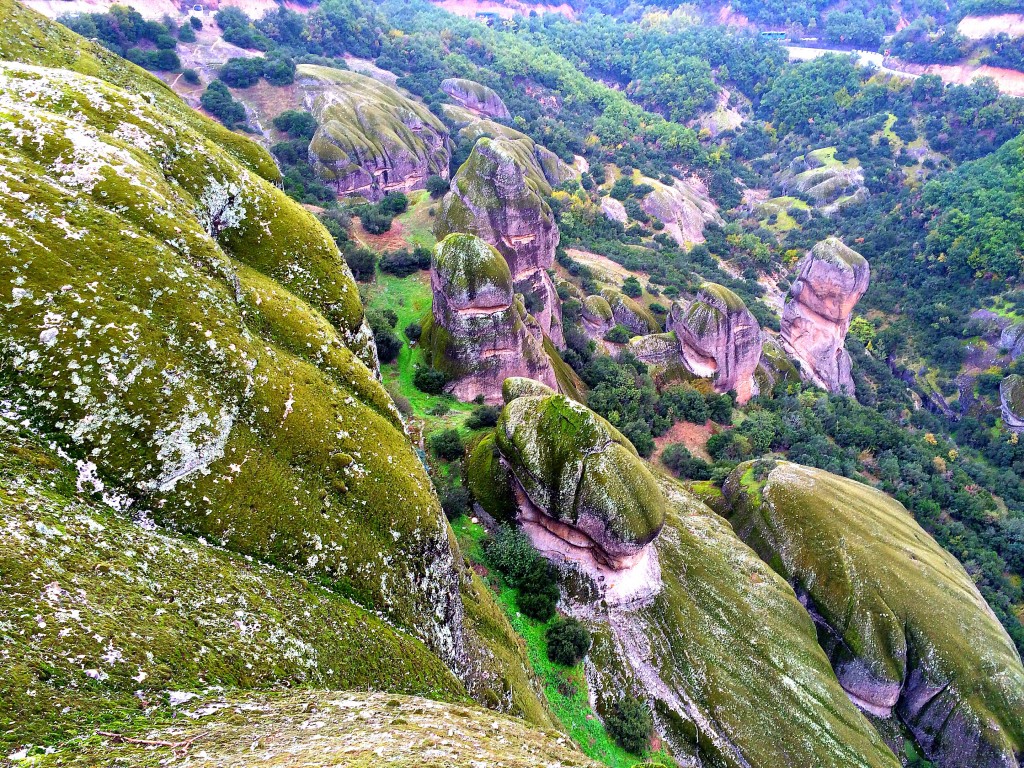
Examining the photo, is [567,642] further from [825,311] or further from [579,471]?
[825,311]

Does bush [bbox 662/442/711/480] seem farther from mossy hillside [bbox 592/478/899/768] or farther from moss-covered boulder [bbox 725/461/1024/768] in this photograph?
mossy hillside [bbox 592/478/899/768]

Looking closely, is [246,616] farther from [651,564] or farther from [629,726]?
[651,564]

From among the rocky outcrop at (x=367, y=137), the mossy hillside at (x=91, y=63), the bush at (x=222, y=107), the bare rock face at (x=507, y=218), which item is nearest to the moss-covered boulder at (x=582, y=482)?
the mossy hillside at (x=91, y=63)

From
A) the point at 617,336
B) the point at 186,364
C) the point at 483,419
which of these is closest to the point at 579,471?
the point at 483,419

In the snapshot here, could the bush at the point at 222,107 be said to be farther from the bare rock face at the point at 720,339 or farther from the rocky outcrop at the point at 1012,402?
the rocky outcrop at the point at 1012,402

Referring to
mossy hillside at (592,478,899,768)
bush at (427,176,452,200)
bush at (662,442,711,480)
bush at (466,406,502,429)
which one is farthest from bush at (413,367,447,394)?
bush at (427,176,452,200)

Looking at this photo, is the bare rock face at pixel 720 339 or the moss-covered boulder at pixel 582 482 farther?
the bare rock face at pixel 720 339
